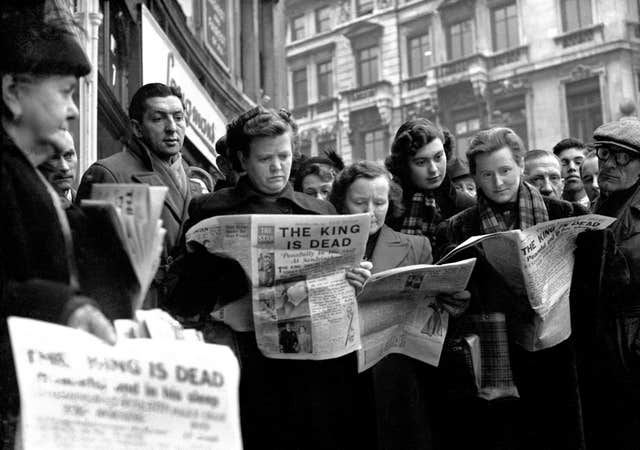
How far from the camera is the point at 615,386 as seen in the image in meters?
3.40

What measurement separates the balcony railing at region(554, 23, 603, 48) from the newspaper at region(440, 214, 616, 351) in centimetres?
2376

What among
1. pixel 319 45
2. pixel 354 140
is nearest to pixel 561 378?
pixel 354 140

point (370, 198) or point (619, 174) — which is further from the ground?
point (619, 174)

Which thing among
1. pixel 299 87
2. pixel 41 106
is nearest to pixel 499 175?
pixel 41 106

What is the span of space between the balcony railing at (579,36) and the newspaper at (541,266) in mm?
23763

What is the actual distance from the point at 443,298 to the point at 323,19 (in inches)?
1274

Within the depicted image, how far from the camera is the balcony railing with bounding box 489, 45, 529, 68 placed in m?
26.7

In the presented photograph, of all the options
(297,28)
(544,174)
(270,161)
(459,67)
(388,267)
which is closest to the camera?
(270,161)

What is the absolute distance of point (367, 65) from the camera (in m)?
32.1

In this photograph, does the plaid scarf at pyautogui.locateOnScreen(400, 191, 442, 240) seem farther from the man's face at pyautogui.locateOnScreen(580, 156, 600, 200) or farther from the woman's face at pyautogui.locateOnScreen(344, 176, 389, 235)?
the man's face at pyautogui.locateOnScreen(580, 156, 600, 200)

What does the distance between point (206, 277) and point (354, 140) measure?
29.4 metres

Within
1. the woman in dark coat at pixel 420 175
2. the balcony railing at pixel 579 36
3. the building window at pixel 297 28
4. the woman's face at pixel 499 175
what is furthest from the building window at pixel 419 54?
the woman's face at pixel 499 175

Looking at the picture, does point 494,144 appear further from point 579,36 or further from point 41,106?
point 579,36

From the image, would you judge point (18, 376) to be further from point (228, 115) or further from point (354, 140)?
point (354, 140)
